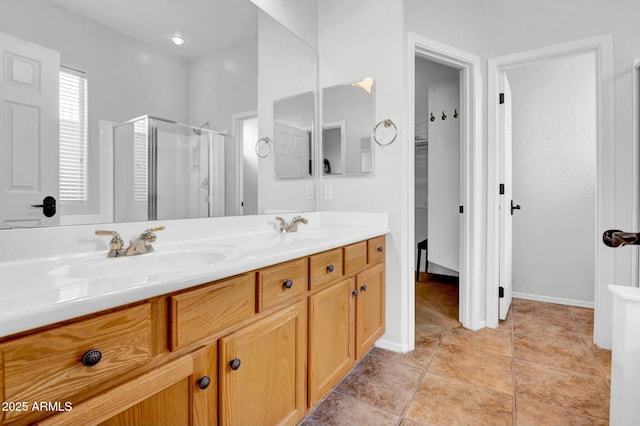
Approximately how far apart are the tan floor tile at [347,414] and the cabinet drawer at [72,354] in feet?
3.43

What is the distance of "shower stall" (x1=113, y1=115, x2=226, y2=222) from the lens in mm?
1166

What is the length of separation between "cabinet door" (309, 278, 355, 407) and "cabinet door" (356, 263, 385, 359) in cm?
8

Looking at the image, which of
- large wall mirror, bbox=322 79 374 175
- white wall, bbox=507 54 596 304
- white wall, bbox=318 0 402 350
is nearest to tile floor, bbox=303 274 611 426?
white wall, bbox=318 0 402 350

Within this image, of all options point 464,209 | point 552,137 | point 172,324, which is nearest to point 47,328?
point 172,324

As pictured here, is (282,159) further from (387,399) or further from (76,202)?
(387,399)

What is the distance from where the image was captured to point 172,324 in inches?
29.5

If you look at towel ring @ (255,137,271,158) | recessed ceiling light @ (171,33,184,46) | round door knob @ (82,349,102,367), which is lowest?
round door knob @ (82,349,102,367)

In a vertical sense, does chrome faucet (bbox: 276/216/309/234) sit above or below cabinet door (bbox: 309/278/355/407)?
above

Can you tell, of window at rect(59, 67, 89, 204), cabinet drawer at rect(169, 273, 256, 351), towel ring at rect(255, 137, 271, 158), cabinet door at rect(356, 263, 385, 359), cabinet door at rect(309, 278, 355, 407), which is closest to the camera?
cabinet drawer at rect(169, 273, 256, 351)

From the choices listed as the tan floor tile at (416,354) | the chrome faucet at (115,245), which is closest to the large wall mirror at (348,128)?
the tan floor tile at (416,354)

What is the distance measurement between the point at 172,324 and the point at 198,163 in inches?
34.8

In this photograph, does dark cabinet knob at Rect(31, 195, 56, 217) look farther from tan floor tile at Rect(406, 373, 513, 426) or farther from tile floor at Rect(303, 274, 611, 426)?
tan floor tile at Rect(406, 373, 513, 426)

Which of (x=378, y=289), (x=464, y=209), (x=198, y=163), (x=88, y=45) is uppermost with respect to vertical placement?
(x=88, y=45)

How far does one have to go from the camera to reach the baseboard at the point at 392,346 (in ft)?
6.67
